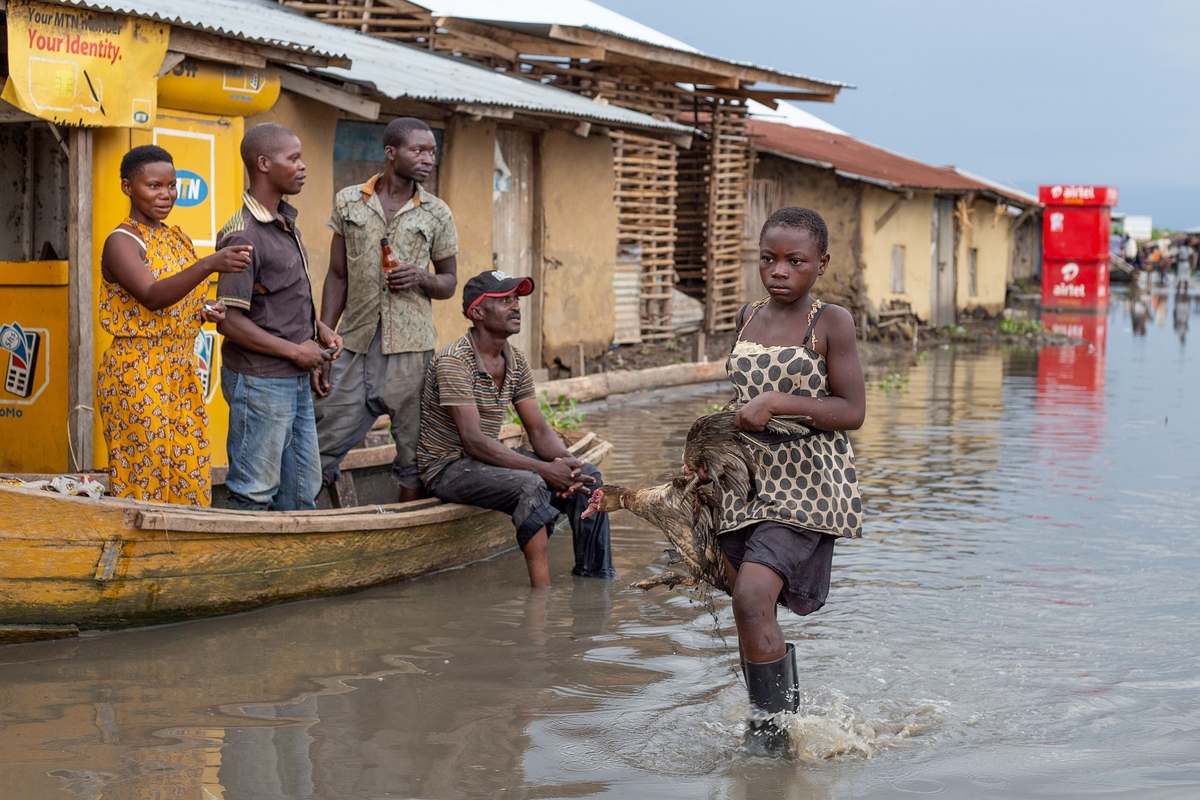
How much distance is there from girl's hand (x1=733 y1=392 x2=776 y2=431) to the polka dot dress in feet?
0.66

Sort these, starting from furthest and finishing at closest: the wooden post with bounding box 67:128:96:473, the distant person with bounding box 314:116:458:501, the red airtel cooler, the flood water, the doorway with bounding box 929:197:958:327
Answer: the red airtel cooler, the doorway with bounding box 929:197:958:327, the wooden post with bounding box 67:128:96:473, the distant person with bounding box 314:116:458:501, the flood water

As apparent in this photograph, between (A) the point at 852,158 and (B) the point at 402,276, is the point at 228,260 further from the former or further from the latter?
(A) the point at 852,158

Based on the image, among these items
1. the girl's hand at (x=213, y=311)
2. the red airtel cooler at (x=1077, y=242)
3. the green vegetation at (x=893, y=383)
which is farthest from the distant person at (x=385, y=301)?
the red airtel cooler at (x=1077, y=242)

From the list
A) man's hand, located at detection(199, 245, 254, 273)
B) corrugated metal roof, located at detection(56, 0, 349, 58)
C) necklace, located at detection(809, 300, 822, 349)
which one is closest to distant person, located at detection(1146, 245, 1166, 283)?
corrugated metal roof, located at detection(56, 0, 349, 58)

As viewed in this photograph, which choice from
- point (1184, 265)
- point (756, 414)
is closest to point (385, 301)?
point (756, 414)

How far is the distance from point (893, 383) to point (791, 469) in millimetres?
12420

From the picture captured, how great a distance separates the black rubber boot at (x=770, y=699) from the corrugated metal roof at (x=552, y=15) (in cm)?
1037

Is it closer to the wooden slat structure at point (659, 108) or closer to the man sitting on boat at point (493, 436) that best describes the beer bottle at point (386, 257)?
the man sitting on boat at point (493, 436)

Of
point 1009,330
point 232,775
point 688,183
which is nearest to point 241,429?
point 232,775

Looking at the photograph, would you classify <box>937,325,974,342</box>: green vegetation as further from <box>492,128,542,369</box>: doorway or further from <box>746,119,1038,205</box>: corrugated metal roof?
<box>492,128,542,369</box>: doorway

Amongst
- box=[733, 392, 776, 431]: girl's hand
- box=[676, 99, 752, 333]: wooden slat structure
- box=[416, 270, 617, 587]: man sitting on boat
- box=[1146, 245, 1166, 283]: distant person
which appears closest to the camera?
box=[733, 392, 776, 431]: girl's hand

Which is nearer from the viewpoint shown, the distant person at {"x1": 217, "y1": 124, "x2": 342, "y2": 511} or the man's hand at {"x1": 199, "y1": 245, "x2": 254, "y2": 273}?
the man's hand at {"x1": 199, "y1": 245, "x2": 254, "y2": 273}

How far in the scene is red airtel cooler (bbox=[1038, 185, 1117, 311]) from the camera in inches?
1246

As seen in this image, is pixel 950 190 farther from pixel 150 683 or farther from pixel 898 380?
pixel 150 683
